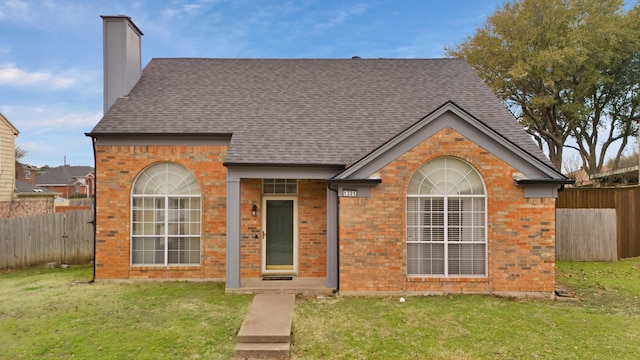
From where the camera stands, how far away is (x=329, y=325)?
6629mm

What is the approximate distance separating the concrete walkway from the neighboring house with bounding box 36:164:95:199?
2006 inches

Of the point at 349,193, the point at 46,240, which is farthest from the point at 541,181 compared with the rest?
the point at 46,240

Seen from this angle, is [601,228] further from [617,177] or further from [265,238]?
[617,177]

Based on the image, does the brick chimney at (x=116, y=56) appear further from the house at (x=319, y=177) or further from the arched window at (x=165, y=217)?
the arched window at (x=165, y=217)

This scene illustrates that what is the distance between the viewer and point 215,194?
32.4 ft

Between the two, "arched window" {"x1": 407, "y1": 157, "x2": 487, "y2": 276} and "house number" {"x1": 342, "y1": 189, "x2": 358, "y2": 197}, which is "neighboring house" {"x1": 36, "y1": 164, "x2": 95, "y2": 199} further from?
"arched window" {"x1": 407, "y1": 157, "x2": 487, "y2": 276}

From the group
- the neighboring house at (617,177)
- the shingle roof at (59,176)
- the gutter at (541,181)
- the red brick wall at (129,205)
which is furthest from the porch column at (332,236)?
the shingle roof at (59,176)

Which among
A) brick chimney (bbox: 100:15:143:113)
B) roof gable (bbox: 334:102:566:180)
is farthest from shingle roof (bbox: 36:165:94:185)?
roof gable (bbox: 334:102:566:180)

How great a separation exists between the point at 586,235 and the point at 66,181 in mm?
56913

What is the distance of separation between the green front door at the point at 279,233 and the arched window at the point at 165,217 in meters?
1.93

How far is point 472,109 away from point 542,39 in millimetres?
14727

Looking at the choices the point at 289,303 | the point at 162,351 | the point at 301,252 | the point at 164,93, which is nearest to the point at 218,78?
the point at 164,93

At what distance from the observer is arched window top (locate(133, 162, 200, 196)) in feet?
32.4

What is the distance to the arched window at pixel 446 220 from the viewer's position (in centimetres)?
845
